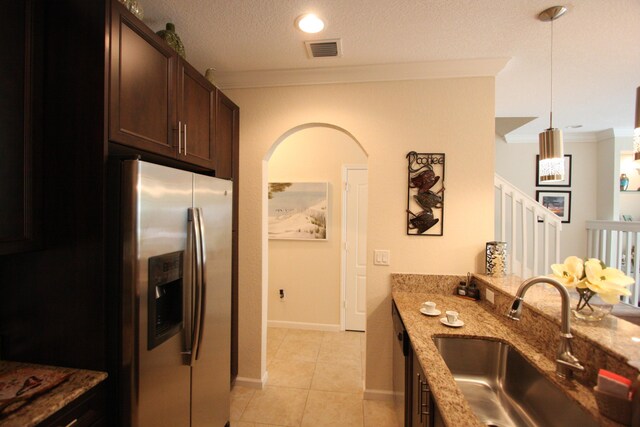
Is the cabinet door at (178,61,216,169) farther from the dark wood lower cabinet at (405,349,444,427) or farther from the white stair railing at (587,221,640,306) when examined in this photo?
the white stair railing at (587,221,640,306)

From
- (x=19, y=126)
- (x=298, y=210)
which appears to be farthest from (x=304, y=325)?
(x=19, y=126)

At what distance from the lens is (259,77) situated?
2398 millimetres

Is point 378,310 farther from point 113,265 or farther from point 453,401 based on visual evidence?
point 113,265

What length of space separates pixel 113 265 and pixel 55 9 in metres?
1.10

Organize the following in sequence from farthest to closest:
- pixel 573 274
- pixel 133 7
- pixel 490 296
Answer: pixel 490 296
pixel 133 7
pixel 573 274

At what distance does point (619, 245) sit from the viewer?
353 centimetres

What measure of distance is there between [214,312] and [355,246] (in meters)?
2.22

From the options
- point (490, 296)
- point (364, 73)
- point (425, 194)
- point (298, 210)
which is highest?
point (364, 73)

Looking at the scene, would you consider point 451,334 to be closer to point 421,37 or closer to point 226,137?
point 421,37

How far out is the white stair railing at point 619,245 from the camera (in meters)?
3.30

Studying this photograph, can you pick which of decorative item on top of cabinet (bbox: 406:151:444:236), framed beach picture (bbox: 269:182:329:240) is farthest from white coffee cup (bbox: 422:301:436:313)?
framed beach picture (bbox: 269:182:329:240)

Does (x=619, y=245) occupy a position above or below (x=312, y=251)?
above

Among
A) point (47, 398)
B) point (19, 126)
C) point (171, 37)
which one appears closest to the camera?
point (47, 398)

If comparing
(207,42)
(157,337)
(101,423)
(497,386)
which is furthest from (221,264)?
(497,386)
